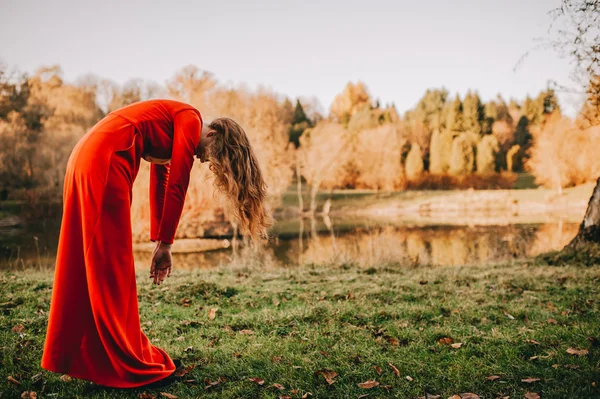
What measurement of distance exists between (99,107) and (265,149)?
24.1 meters

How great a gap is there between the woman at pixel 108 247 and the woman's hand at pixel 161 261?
2 cm

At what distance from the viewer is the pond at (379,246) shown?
38.7ft

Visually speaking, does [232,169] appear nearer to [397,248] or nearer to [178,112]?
[178,112]

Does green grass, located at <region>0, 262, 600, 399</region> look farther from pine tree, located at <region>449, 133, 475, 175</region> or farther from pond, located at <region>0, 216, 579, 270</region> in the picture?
pine tree, located at <region>449, 133, 475, 175</region>

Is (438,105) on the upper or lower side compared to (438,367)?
upper

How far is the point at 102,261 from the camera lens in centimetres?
283

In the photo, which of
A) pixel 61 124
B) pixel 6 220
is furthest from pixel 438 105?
pixel 6 220

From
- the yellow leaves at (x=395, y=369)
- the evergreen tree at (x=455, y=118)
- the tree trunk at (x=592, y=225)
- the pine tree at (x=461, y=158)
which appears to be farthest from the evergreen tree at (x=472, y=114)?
the yellow leaves at (x=395, y=369)

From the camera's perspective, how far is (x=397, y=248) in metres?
11.5

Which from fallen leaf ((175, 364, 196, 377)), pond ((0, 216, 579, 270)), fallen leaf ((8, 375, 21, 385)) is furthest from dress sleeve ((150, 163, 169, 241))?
pond ((0, 216, 579, 270))

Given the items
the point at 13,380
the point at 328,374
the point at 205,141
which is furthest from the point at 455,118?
the point at 13,380

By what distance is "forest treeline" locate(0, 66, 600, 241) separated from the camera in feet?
71.0

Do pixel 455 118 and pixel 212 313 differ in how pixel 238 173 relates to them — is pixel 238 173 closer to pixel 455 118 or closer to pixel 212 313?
pixel 212 313

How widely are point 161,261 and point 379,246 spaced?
9387 millimetres
